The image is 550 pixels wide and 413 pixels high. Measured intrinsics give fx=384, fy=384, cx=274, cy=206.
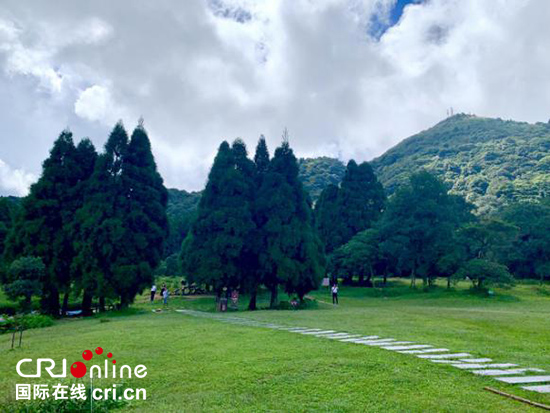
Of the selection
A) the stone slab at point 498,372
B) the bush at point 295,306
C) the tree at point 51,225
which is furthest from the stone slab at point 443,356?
the tree at point 51,225

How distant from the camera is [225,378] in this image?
5777 millimetres

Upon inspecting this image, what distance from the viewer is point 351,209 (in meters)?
39.5

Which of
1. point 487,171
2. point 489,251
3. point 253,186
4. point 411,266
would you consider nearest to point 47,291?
point 253,186

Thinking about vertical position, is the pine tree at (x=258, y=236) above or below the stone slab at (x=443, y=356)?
above

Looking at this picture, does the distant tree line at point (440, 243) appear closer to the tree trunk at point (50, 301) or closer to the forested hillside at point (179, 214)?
the forested hillside at point (179, 214)

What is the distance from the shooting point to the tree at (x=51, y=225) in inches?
806

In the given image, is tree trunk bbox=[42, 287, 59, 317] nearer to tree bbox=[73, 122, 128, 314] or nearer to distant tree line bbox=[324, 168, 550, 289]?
tree bbox=[73, 122, 128, 314]

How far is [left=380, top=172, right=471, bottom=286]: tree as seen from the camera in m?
31.0

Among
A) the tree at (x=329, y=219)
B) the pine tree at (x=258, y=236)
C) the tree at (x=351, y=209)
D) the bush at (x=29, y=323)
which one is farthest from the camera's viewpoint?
the tree at (x=351, y=209)

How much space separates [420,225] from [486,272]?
6.13 metres

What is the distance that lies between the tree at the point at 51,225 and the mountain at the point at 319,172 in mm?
66848

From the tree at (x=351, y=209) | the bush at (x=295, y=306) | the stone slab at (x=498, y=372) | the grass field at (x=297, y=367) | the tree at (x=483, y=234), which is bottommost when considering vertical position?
the bush at (x=295, y=306)

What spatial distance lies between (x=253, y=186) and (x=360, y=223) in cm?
1928

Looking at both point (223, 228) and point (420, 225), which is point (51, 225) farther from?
point (420, 225)
